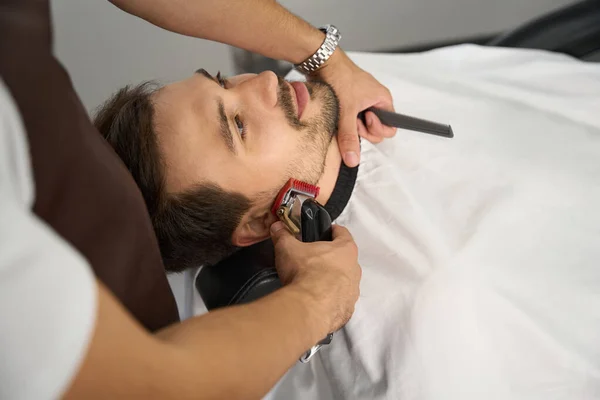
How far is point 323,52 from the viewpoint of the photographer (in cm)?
110

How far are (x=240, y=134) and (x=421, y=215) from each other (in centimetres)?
41

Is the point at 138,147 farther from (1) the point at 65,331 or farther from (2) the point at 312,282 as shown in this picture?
(1) the point at 65,331

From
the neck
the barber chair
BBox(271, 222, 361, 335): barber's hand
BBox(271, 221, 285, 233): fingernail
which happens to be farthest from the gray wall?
BBox(271, 222, 361, 335): barber's hand

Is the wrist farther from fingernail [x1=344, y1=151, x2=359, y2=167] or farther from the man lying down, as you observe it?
fingernail [x1=344, y1=151, x2=359, y2=167]

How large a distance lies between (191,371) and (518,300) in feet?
2.18

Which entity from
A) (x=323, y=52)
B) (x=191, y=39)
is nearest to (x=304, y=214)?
(x=323, y=52)

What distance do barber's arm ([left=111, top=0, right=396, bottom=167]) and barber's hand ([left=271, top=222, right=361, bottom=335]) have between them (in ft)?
1.08

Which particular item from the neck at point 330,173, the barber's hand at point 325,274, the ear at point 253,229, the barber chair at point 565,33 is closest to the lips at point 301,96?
the neck at point 330,173

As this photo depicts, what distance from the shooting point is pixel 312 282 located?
658mm

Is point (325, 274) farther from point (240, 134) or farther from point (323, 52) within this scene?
point (323, 52)

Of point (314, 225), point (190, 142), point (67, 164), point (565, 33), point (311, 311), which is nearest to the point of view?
point (67, 164)

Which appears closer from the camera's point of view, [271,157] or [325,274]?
[325,274]

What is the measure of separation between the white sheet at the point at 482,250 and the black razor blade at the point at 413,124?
0.07 metres

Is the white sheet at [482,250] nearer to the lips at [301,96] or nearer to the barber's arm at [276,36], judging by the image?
the barber's arm at [276,36]
